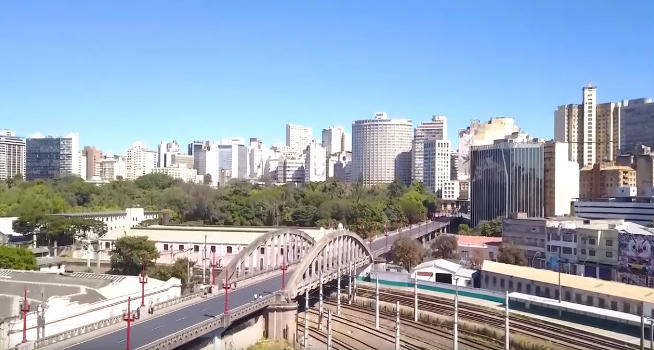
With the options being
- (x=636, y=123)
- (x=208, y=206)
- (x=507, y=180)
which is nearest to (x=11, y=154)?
(x=208, y=206)

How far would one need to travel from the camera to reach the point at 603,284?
100.0 ft

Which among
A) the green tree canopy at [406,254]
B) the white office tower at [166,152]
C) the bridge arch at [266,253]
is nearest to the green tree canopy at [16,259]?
the bridge arch at [266,253]

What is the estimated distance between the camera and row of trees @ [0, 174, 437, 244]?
5219 centimetres

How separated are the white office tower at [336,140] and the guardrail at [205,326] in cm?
A: 15195

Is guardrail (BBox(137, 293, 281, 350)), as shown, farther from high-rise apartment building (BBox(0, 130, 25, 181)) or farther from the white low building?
high-rise apartment building (BBox(0, 130, 25, 181))

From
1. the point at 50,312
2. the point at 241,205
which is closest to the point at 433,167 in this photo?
the point at 241,205

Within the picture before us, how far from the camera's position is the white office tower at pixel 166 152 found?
556 ft

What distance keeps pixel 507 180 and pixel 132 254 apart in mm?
45076

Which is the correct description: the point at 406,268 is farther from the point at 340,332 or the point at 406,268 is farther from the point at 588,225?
the point at 340,332

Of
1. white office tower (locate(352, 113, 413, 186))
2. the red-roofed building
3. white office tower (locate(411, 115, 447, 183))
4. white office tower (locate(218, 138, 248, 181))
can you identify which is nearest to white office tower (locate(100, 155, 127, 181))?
white office tower (locate(218, 138, 248, 181))

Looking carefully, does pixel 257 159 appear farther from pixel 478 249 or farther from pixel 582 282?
pixel 582 282

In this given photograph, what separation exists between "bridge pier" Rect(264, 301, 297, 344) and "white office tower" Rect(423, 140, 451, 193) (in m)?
91.4

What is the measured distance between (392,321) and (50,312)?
17280 mm

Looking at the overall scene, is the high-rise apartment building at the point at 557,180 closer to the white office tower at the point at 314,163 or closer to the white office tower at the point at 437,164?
the white office tower at the point at 437,164
